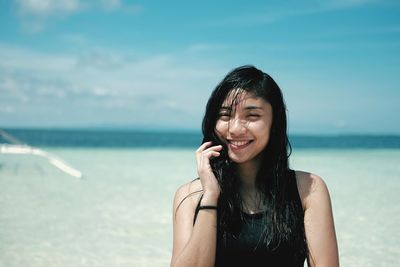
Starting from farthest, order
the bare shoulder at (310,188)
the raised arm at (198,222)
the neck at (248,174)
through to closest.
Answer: the neck at (248,174), the bare shoulder at (310,188), the raised arm at (198,222)

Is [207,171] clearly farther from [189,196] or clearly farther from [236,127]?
[236,127]

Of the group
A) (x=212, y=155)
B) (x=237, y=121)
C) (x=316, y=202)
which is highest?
(x=237, y=121)

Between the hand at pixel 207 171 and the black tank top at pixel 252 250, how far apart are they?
0.61ft

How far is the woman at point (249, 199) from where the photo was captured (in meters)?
2.04

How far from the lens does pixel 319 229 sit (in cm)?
206

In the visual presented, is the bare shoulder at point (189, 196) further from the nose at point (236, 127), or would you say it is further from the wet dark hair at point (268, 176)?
the nose at point (236, 127)

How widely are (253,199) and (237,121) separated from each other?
43cm

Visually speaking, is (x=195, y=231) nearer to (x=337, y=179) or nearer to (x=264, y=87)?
(x=264, y=87)

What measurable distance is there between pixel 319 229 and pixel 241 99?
2.29 feet

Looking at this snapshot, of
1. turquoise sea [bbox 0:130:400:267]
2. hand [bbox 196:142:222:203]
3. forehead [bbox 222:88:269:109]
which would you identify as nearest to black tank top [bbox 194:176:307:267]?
hand [bbox 196:142:222:203]

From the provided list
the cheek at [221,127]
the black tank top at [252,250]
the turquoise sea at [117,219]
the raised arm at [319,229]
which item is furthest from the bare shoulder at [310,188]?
the turquoise sea at [117,219]

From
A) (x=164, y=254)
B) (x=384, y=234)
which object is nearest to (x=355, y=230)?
(x=384, y=234)

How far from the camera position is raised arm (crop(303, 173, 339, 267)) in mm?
2037

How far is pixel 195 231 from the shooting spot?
2029 mm
